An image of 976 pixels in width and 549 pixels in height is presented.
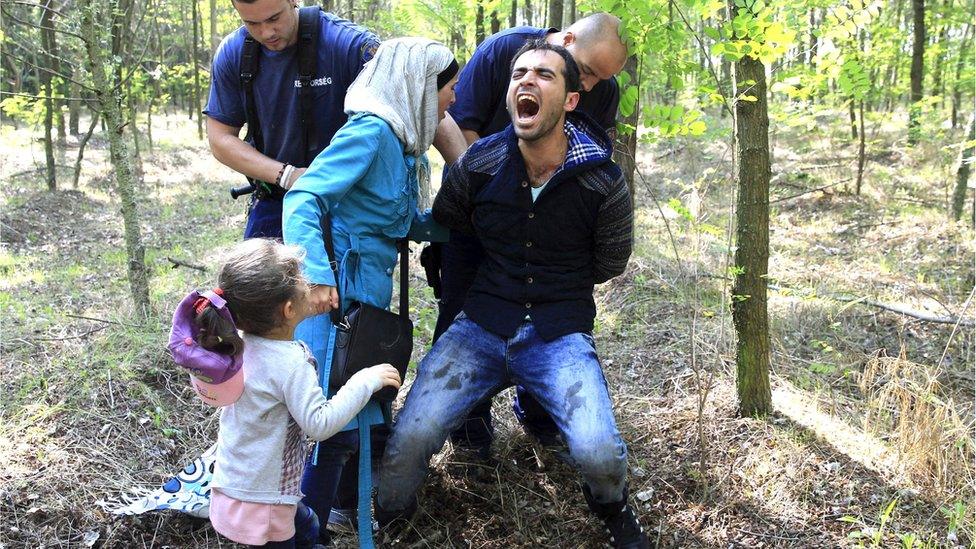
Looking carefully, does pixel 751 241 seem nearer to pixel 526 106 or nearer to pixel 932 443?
pixel 932 443

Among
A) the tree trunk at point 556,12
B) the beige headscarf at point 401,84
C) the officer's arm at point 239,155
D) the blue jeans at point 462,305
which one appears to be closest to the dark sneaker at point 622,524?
the blue jeans at point 462,305

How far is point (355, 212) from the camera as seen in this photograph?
101 inches

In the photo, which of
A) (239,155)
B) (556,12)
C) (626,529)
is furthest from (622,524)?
(556,12)

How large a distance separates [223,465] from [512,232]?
4.76ft

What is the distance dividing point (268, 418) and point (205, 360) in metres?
0.34

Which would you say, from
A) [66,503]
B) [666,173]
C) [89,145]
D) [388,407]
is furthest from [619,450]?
[89,145]

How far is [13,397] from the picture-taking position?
3.42m

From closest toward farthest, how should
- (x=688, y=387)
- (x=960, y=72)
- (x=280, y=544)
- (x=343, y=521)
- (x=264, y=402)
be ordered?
(x=264, y=402) < (x=280, y=544) < (x=343, y=521) < (x=688, y=387) < (x=960, y=72)

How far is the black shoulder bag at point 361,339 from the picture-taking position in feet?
8.02

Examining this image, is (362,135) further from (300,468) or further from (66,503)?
(66,503)

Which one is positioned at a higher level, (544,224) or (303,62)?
(303,62)

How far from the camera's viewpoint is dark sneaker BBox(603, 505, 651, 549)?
2.69 metres

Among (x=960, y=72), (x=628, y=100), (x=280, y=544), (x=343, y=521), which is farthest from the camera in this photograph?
(x=960, y=72)

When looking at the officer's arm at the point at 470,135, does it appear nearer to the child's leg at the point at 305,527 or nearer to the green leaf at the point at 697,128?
the green leaf at the point at 697,128
